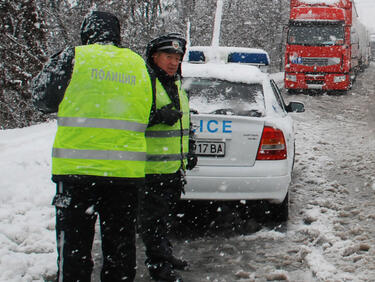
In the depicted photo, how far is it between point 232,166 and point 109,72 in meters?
2.37

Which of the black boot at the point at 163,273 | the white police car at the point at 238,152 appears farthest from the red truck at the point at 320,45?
the black boot at the point at 163,273

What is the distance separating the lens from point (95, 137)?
2527 millimetres

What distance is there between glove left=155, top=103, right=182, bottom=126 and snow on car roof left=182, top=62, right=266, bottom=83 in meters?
1.92

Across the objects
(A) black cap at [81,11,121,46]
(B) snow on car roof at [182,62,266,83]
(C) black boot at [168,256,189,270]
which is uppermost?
(A) black cap at [81,11,121,46]

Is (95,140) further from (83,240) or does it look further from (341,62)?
(341,62)

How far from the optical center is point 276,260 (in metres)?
4.18

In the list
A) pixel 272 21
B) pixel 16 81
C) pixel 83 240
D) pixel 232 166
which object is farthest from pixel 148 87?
pixel 272 21

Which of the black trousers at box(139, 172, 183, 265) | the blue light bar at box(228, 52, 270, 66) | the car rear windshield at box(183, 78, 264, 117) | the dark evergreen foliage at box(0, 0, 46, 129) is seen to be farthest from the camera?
the dark evergreen foliage at box(0, 0, 46, 129)

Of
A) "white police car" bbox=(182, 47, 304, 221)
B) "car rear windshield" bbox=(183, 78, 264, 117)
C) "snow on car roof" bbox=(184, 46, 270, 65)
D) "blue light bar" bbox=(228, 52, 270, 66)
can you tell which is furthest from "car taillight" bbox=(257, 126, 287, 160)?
"blue light bar" bbox=(228, 52, 270, 66)

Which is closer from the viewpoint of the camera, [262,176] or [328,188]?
[262,176]

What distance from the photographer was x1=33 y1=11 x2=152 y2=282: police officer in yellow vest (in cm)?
251

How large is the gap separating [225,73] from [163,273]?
92.6 inches

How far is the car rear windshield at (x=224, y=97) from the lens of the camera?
15.8ft

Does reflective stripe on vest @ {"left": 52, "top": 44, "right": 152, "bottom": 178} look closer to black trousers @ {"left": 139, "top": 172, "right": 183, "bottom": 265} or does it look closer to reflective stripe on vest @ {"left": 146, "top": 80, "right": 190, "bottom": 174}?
reflective stripe on vest @ {"left": 146, "top": 80, "right": 190, "bottom": 174}
